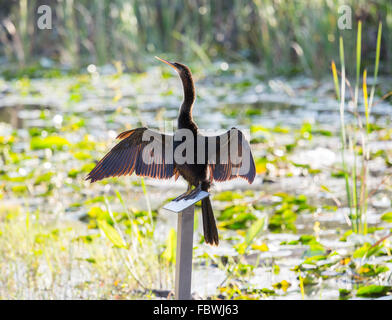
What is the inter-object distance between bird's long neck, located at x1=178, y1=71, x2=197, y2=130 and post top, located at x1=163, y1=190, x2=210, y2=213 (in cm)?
22

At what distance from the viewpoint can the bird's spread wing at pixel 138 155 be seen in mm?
1911

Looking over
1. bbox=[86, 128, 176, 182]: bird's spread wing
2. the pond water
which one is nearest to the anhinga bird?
bbox=[86, 128, 176, 182]: bird's spread wing

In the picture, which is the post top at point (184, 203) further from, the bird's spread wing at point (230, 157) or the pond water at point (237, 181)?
the pond water at point (237, 181)

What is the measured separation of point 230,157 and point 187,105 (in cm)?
22

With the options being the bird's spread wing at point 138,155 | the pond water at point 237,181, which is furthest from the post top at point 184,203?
the pond water at point 237,181

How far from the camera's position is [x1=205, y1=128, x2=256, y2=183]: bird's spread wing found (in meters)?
1.88

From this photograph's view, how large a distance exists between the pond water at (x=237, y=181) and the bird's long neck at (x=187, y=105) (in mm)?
219

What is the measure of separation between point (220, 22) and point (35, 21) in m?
3.50

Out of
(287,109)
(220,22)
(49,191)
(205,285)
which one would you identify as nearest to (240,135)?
(205,285)

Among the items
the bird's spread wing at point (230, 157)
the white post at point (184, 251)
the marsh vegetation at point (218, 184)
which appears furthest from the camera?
the marsh vegetation at point (218, 184)

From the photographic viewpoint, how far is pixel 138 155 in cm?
195

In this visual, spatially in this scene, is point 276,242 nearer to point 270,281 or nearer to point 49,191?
point 270,281

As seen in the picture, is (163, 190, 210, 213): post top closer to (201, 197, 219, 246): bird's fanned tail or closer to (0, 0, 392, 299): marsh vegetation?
(201, 197, 219, 246): bird's fanned tail

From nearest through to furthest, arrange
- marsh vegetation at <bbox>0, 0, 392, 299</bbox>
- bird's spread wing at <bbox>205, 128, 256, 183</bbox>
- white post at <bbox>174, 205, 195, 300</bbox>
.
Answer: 1. bird's spread wing at <bbox>205, 128, 256, 183</bbox>
2. white post at <bbox>174, 205, 195, 300</bbox>
3. marsh vegetation at <bbox>0, 0, 392, 299</bbox>
